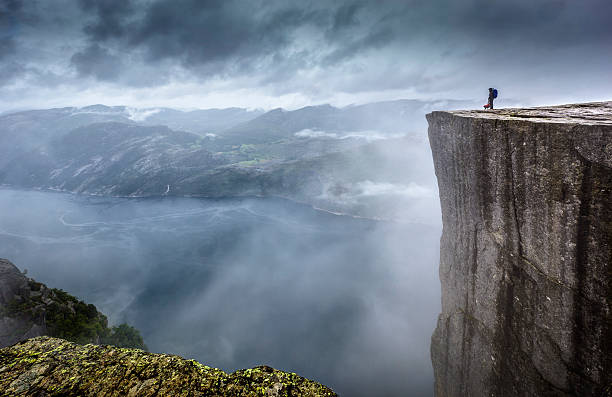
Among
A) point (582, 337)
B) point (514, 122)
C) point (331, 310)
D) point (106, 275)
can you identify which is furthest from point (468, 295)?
point (106, 275)

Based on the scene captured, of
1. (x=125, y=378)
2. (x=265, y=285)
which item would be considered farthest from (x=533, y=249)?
(x=265, y=285)

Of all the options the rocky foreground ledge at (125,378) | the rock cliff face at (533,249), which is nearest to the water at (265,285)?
the rock cliff face at (533,249)

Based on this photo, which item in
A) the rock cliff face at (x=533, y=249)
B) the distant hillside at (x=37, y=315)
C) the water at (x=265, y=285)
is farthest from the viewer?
the water at (x=265, y=285)

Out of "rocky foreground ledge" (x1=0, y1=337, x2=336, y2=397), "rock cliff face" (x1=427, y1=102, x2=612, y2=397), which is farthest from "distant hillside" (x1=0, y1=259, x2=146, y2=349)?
"rock cliff face" (x1=427, y1=102, x2=612, y2=397)

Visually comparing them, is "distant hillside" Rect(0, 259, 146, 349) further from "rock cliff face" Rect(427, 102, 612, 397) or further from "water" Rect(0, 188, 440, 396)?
"rock cliff face" Rect(427, 102, 612, 397)

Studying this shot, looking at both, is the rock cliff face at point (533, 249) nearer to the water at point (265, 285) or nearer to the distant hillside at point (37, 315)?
→ the distant hillside at point (37, 315)

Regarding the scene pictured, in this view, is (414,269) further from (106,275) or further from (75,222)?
(75,222)
